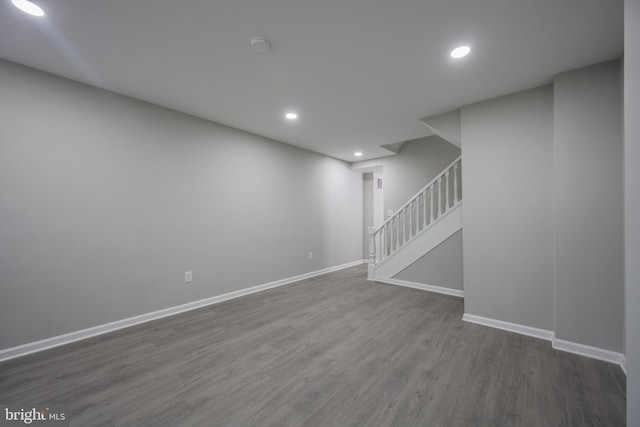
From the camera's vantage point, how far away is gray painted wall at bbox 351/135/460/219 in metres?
4.67

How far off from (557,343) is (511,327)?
41 cm

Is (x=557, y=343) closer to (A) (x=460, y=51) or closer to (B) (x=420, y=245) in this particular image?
(B) (x=420, y=245)

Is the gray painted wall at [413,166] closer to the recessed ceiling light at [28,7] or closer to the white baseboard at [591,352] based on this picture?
the white baseboard at [591,352]

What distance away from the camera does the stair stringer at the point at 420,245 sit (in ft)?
12.6

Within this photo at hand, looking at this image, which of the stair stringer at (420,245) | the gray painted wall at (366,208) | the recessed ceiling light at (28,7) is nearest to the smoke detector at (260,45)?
the recessed ceiling light at (28,7)

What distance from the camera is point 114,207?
2705mm

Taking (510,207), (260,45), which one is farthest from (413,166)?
(260,45)

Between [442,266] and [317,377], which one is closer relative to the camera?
[317,377]

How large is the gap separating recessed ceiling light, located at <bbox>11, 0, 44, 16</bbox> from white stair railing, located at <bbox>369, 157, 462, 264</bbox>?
14.6 feet

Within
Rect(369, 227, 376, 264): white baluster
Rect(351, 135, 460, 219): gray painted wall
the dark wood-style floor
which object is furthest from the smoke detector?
Rect(351, 135, 460, 219): gray painted wall

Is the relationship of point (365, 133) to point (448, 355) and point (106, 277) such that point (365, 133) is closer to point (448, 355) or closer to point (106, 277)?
point (448, 355)

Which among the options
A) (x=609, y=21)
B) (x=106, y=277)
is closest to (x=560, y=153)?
(x=609, y=21)

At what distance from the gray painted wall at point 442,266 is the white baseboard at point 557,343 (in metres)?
1.10

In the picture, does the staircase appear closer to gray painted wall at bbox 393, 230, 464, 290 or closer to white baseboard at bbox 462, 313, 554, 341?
gray painted wall at bbox 393, 230, 464, 290
